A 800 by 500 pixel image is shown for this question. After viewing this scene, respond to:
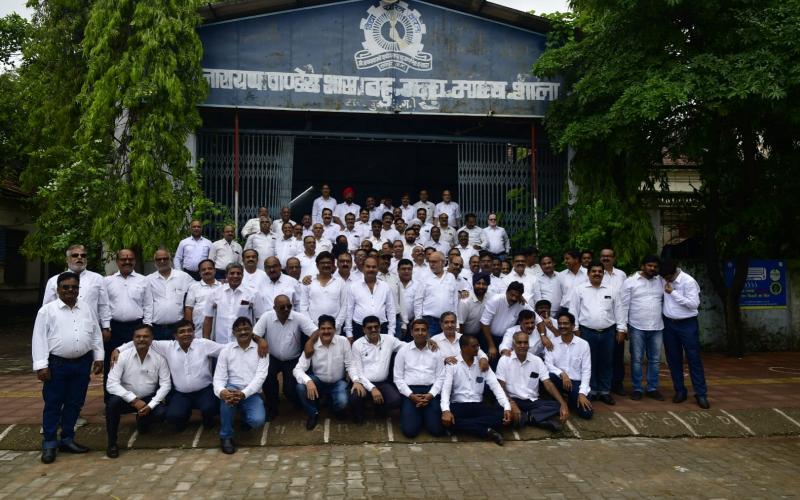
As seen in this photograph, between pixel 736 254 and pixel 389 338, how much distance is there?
6.78 metres

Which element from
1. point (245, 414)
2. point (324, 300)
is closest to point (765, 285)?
point (324, 300)

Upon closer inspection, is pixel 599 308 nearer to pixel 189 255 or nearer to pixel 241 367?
pixel 241 367

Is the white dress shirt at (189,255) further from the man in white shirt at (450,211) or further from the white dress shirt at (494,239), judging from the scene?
the white dress shirt at (494,239)

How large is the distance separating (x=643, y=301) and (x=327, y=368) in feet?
11.7

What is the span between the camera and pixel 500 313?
739 cm

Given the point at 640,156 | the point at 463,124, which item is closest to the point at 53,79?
the point at 463,124

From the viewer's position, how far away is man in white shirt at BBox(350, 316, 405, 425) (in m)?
6.33

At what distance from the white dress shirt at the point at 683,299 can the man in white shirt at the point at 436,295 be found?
7.74 feet

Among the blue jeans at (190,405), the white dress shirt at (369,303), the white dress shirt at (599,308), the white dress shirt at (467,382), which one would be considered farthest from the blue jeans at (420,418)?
the white dress shirt at (599,308)

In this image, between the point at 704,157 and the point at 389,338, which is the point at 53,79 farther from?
the point at 704,157

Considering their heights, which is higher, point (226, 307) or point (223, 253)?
point (223, 253)

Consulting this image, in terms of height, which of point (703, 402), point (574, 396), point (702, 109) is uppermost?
point (702, 109)

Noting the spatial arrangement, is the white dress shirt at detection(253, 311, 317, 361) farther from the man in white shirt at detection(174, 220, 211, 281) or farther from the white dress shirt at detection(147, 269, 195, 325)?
the man in white shirt at detection(174, 220, 211, 281)

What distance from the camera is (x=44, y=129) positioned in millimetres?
12102
